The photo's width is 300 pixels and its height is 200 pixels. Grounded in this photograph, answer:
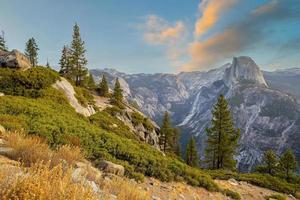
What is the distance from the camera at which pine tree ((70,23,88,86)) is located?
2544 inches

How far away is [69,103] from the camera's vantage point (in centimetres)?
2956

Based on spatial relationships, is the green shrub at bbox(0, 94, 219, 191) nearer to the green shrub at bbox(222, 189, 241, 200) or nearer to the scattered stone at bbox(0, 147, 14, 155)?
the green shrub at bbox(222, 189, 241, 200)

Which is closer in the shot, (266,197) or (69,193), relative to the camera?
(69,193)

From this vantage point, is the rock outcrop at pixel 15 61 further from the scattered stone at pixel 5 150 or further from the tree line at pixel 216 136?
the scattered stone at pixel 5 150

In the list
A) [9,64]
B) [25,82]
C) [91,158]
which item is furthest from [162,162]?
[9,64]

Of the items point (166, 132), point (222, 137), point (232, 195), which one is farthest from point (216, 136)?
point (232, 195)

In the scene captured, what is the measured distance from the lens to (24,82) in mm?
28953

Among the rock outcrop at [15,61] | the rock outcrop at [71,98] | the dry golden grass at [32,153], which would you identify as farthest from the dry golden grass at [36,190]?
the rock outcrop at [15,61]

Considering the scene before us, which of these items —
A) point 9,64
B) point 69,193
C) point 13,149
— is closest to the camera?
point 69,193

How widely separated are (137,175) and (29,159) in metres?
6.37

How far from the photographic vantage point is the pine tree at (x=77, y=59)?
6462cm

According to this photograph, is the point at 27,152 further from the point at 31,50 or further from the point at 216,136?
the point at 31,50

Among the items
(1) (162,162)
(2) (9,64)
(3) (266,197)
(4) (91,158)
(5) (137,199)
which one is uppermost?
(2) (9,64)

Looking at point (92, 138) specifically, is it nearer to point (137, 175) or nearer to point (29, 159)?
point (137, 175)
